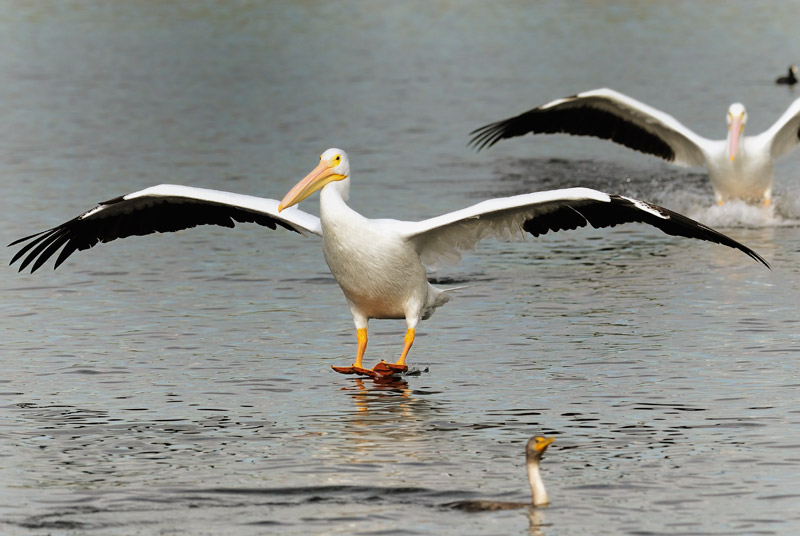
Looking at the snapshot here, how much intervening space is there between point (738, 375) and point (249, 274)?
5.92m

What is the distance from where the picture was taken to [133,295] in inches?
579

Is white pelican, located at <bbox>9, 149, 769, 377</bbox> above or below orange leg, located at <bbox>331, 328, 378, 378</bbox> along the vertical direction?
above

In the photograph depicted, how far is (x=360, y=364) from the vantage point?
11.5m

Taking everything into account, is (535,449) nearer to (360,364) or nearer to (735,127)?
(360,364)

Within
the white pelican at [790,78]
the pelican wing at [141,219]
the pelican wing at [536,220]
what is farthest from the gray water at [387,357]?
the white pelican at [790,78]

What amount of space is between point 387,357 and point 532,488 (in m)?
4.11

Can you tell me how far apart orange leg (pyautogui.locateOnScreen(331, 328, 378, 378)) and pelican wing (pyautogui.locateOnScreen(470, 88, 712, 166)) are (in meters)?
7.29

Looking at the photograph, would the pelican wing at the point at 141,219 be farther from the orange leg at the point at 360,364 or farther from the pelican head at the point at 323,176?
the orange leg at the point at 360,364

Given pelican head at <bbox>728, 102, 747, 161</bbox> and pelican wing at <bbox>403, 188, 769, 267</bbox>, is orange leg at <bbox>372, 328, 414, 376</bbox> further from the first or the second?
pelican head at <bbox>728, 102, 747, 161</bbox>

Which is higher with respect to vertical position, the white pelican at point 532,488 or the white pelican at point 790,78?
the white pelican at point 790,78

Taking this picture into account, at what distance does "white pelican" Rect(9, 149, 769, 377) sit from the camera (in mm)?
11062

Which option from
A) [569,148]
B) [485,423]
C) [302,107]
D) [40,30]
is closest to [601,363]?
[485,423]

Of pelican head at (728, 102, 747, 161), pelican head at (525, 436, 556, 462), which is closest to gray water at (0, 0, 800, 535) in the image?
pelican head at (525, 436, 556, 462)

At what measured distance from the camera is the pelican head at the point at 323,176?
11359 millimetres
